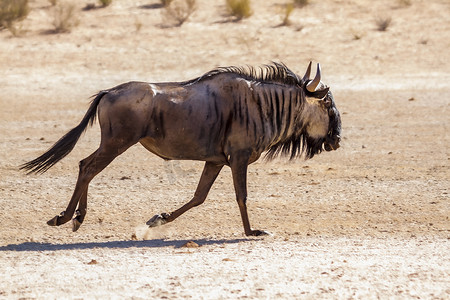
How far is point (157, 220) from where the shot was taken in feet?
26.5

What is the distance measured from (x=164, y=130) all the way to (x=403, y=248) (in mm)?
2116

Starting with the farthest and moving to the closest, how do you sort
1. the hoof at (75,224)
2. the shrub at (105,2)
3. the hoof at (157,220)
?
1. the shrub at (105,2)
2. the hoof at (157,220)
3. the hoof at (75,224)

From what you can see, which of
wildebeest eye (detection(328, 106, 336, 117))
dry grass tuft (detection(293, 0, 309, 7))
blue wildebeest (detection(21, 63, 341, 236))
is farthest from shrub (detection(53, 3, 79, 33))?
wildebeest eye (detection(328, 106, 336, 117))

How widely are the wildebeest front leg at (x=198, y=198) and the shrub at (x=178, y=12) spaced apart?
1260 cm

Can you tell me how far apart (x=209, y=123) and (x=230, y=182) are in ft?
8.31

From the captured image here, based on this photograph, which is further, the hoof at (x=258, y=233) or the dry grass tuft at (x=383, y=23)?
the dry grass tuft at (x=383, y=23)

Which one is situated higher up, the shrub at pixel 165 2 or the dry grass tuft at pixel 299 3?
the shrub at pixel 165 2

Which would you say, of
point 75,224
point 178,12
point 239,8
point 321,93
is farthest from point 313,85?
point 239,8

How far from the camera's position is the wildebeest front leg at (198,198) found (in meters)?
8.08

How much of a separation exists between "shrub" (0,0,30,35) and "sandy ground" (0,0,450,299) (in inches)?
10.7

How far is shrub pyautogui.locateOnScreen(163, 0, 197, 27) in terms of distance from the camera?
20580 millimetres

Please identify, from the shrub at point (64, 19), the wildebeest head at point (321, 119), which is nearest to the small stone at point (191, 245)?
the wildebeest head at point (321, 119)

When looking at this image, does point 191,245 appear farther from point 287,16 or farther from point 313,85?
point 287,16

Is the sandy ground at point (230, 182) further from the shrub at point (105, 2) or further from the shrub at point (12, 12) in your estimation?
the shrub at point (12, 12)
